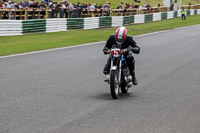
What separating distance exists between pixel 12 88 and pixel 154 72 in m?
4.51

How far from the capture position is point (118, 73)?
8.61 m

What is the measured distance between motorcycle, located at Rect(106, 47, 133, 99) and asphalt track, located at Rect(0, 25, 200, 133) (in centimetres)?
23

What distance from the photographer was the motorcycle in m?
8.22

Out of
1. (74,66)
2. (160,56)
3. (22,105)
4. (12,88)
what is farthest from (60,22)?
(22,105)

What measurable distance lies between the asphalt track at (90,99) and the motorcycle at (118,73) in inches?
8.9

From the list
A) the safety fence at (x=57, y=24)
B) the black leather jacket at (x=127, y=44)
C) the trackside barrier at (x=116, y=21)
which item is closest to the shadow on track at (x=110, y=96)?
the black leather jacket at (x=127, y=44)

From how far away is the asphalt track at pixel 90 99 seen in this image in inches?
249

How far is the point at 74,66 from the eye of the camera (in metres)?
13.6

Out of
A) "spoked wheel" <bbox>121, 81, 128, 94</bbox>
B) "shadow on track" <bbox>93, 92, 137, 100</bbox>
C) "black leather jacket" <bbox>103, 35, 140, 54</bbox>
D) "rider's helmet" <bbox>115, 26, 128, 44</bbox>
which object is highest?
"rider's helmet" <bbox>115, 26, 128, 44</bbox>

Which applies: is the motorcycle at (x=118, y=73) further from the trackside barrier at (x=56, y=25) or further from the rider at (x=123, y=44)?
the trackside barrier at (x=56, y=25)

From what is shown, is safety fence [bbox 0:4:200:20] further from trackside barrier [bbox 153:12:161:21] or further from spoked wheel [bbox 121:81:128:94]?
spoked wheel [bbox 121:81:128:94]

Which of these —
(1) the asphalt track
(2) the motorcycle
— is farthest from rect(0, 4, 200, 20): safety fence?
(2) the motorcycle

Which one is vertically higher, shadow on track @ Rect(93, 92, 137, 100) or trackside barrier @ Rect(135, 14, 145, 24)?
trackside barrier @ Rect(135, 14, 145, 24)

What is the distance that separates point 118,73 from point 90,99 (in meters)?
0.72
